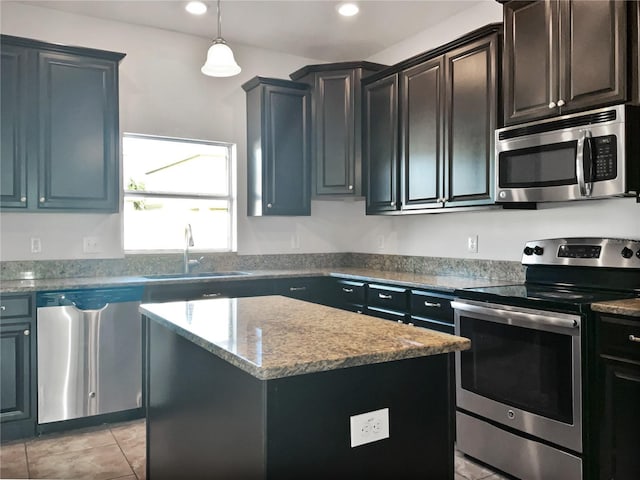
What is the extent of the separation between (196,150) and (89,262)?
1262 mm

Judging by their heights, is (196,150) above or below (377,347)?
above

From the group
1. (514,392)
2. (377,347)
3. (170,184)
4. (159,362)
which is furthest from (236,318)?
(170,184)

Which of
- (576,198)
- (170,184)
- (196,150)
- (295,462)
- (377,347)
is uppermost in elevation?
(196,150)

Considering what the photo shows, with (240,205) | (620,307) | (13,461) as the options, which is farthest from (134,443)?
(620,307)

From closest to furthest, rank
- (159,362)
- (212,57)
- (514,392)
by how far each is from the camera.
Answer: (159,362) < (514,392) < (212,57)

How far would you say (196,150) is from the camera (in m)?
4.42

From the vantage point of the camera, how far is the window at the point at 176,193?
4133mm

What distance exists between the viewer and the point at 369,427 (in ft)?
4.86

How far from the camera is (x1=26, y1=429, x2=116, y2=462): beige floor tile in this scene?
3016 mm

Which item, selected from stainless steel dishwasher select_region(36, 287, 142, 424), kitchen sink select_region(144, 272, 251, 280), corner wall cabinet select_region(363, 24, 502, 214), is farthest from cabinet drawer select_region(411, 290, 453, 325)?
stainless steel dishwasher select_region(36, 287, 142, 424)

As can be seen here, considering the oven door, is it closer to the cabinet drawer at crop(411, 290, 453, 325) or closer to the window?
the cabinet drawer at crop(411, 290, 453, 325)

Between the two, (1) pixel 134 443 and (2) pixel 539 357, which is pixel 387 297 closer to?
(2) pixel 539 357

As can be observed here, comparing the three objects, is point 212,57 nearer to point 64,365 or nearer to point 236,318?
point 236,318

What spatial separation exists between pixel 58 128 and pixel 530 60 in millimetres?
2948
